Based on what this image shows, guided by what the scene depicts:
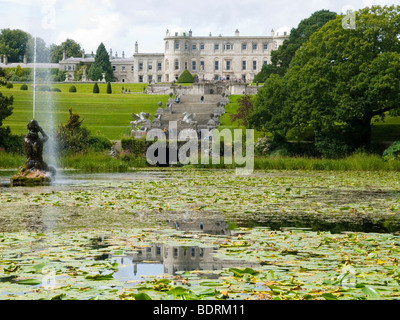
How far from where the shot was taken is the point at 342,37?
35.7 metres

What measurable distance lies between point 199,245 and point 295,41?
50.8 m

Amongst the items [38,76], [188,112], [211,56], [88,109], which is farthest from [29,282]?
[211,56]

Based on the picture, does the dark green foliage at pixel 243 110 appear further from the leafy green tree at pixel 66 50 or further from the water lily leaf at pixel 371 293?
the leafy green tree at pixel 66 50

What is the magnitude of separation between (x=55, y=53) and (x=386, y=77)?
3769 inches

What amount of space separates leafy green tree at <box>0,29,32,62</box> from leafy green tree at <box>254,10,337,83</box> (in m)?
65.0

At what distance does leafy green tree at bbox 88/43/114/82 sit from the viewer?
9688 centimetres

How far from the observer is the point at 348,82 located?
34.3m

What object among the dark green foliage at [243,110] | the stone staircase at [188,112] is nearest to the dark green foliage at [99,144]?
the stone staircase at [188,112]

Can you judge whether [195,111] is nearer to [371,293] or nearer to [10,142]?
[10,142]

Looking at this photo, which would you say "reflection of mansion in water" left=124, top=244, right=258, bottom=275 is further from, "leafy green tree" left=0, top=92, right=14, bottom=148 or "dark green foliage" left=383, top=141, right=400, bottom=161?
"leafy green tree" left=0, top=92, right=14, bottom=148

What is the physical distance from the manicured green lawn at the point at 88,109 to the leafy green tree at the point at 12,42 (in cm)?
4693

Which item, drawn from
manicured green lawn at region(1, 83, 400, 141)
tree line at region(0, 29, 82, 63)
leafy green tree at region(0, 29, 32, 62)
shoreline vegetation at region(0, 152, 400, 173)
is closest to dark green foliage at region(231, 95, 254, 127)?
manicured green lawn at region(1, 83, 400, 141)

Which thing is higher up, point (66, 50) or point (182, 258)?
point (66, 50)
